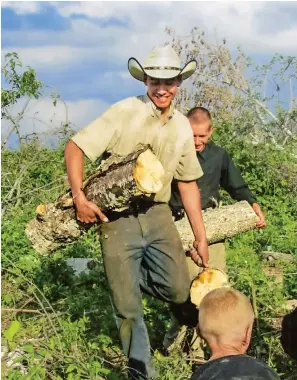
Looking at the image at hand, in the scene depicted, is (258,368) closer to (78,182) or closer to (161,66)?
(78,182)

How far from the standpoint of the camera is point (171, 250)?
5047 millimetres

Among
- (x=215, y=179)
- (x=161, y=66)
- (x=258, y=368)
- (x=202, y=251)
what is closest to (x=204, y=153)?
(x=215, y=179)

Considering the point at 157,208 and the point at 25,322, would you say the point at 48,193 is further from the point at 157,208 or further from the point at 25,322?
the point at 157,208

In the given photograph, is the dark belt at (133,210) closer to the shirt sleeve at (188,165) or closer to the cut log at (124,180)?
the cut log at (124,180)

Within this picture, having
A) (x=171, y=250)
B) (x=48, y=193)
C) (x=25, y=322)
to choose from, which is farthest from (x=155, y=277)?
(x=48, y=193)

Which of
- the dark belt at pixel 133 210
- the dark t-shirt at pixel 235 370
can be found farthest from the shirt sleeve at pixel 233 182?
the dark t-shirt at pixel 235 370

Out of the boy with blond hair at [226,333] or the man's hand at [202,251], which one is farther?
the man's hand at [202,251]

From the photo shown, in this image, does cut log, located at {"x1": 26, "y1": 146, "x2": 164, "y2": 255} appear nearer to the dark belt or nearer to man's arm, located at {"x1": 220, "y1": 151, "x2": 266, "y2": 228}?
the dark belt

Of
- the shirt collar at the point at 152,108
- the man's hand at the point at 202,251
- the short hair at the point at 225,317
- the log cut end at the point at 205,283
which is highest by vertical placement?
the shirt collar at the point at 152,108

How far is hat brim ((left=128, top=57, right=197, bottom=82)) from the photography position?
4.85 m

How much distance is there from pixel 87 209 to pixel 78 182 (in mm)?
192

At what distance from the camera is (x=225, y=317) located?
314 centimetres

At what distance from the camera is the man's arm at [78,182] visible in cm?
476

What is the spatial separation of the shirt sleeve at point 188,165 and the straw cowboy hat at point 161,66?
1.57 feet
